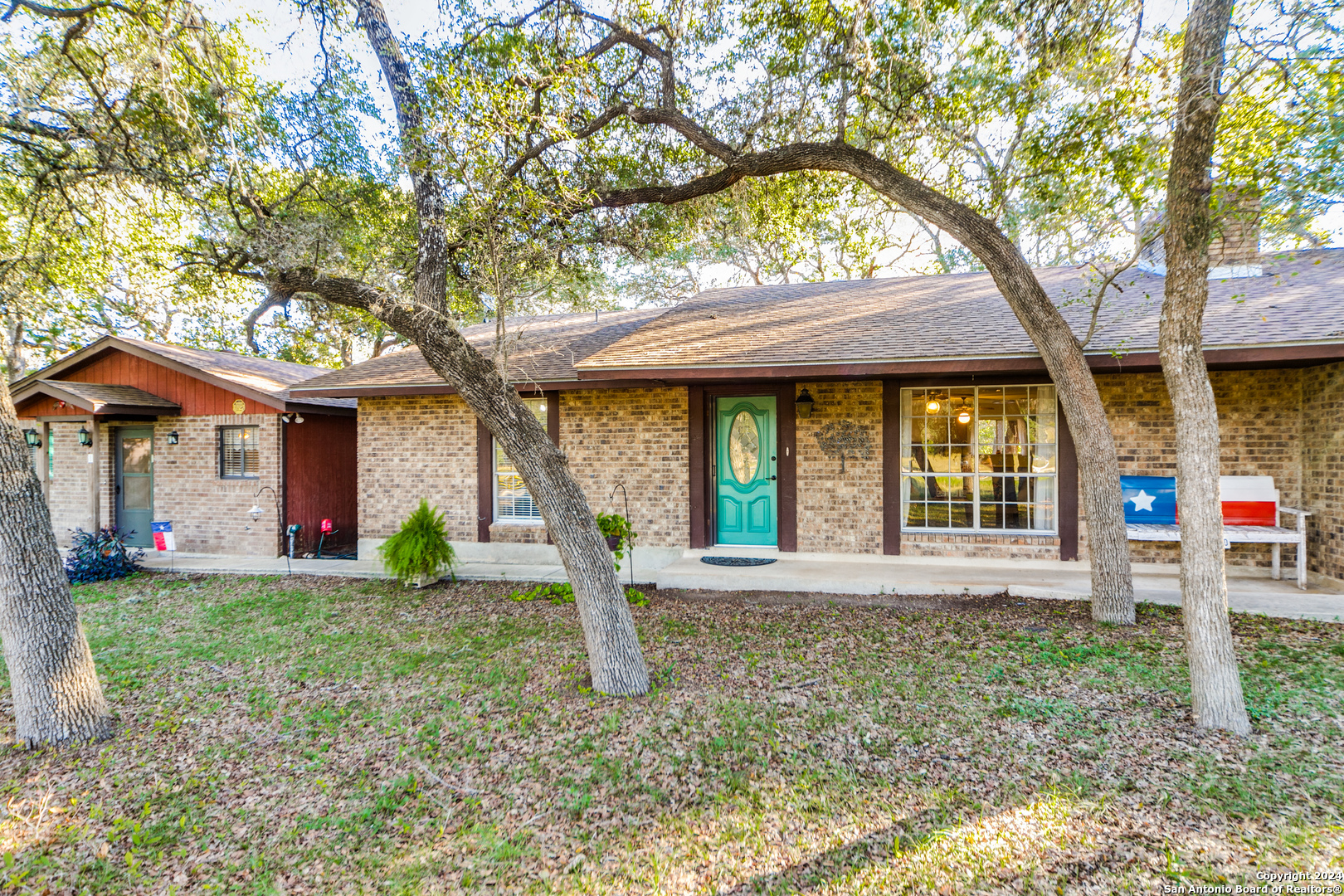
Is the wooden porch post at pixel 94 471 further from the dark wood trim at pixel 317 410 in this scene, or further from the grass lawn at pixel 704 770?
the grass lawn at pixel 704 770

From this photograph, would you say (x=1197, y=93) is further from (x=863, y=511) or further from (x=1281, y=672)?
(x=863, y=511)

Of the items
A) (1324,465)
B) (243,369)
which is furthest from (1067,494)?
(243,369)

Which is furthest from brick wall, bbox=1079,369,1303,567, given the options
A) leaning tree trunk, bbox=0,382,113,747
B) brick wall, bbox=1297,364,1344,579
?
leaning tree trunk, bbox=0,382,113,747

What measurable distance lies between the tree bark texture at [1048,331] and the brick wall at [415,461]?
5427 millimetres

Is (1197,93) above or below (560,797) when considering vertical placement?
above

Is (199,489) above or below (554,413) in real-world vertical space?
below

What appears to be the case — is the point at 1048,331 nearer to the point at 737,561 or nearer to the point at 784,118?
the point at 784,118

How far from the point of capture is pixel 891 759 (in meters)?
3.19

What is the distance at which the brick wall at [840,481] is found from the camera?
7363 millimetres

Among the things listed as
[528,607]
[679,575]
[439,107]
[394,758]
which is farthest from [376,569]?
[439,107]

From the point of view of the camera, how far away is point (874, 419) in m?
7.36

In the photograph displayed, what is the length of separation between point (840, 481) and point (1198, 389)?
168 inches

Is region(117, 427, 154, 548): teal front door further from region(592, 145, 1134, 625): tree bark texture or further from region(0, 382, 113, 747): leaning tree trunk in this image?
region(592, 145, 1134, 625): tree bark texture

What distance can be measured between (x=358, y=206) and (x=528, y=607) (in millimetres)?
4238
